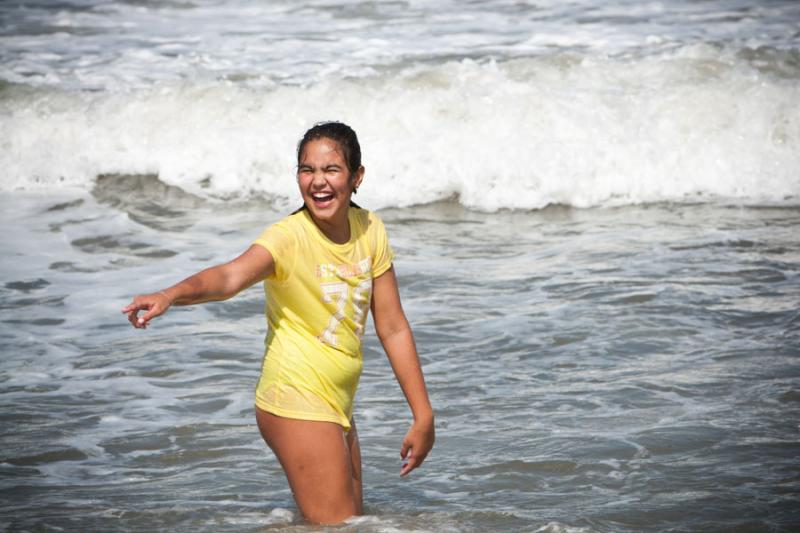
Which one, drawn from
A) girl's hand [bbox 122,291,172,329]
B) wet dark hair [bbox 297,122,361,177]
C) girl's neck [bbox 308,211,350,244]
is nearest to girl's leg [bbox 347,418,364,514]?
girl's neck [bbox 308,211,350,244]

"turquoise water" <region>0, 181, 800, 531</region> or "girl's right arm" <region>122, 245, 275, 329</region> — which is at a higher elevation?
"girl's right arm" <region>122, 245, 275, 329</region>

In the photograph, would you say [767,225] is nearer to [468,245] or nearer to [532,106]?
[468,245]

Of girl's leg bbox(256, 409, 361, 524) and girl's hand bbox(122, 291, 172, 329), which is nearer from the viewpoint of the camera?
girl's hand bbox(122, 291, 172, 329)

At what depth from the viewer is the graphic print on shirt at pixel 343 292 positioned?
3.75m

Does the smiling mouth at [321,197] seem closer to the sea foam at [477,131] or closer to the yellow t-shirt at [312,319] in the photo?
the yellow t-shirt at [312,319]

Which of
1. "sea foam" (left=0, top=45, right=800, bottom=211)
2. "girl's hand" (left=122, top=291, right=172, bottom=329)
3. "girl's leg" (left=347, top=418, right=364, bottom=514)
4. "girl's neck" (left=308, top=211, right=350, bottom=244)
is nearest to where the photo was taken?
"girl's hand" (left=122, top=291, right=172, bottom=329)

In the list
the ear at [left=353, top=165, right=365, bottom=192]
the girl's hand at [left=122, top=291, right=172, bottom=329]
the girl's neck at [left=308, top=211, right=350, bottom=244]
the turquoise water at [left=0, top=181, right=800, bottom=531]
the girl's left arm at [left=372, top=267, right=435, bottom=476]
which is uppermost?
the ear at [left=353, top=165, right=365, bottom=192]

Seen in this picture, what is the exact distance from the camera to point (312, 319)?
3756 millimetres

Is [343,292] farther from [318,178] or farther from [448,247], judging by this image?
[448,247]

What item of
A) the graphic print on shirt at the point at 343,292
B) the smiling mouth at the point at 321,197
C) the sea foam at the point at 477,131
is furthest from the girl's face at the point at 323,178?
the sea foam at the point at 477,131

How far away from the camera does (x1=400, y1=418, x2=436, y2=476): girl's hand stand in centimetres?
379

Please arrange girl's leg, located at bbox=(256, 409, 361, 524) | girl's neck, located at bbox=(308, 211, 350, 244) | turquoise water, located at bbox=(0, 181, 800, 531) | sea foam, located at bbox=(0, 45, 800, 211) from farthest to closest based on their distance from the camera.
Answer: sea foam, located at bbox=(0, 45, 800, 211)
turquoise water, located at bbox=(0, 181, 800, 531)
girl's neck, located at bbox=(308, 211, 350, 244)
girl's leg, located at bbox=(256, 409, 361, 524)

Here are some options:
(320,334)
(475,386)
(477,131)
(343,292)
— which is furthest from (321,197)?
(477,131)

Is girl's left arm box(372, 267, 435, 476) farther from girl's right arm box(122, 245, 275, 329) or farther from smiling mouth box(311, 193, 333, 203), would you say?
girl's right arm box(122, 245, 275, 329)
